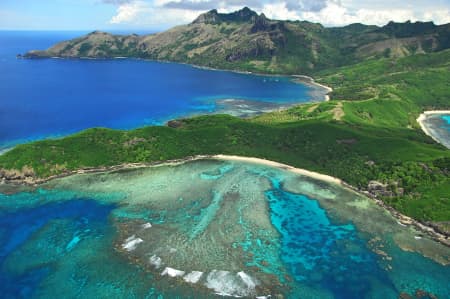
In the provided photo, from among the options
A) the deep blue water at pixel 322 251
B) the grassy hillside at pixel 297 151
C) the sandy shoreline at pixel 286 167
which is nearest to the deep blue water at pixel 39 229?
the grassy hillside at pixel 297 151

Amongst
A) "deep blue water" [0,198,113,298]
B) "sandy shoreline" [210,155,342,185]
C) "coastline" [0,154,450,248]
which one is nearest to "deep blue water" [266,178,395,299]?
"coastline" [0,154,450,248]

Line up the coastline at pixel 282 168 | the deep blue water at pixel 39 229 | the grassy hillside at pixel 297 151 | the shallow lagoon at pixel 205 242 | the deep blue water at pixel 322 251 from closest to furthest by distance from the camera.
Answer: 1. the deep blue water at pixel 39 229
2. the shallow lagoon at pixel 205 242
3. the deep blue water at pixel 322 251
4. the coastline at pixel 282 168
5. the grassy hillside at pixel 297 151

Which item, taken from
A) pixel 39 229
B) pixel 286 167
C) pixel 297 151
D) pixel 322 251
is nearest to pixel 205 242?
pixel 322 251

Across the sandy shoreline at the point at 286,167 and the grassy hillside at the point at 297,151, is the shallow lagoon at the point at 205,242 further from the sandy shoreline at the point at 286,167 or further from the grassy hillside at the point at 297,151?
the grassy hillside at the point at 297,151

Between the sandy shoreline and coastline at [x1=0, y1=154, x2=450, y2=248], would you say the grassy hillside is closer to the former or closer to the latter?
coastline at [x1=0, y1=154, x2=450, y2=248]

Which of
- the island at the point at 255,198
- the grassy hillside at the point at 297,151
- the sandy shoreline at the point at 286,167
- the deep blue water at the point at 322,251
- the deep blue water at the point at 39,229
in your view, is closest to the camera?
the deep blue water at the point at 39,229

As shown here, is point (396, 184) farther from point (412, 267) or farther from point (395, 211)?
point (412, 267)

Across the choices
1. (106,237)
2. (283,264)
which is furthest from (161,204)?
(283,264)

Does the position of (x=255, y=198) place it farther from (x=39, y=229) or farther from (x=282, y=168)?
(x=39, y=229)
